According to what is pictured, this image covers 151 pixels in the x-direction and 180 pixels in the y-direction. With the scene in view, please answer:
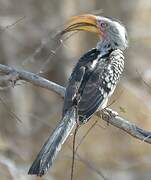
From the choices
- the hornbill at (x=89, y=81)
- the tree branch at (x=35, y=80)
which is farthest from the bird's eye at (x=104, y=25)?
the tree branch at (x=35, y=80)

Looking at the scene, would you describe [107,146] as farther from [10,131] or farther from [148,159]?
[10,131]

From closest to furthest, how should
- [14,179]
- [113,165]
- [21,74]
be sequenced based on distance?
[21,74] < [14,179] < [113,165]

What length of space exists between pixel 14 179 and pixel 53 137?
7.42 feet

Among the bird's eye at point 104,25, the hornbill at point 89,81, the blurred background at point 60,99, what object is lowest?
the blurred background at point 60,99

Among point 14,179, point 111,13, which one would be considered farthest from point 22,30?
point 14,179

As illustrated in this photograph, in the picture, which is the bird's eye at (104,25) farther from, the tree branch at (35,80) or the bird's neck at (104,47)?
the tree branch at (35,80)

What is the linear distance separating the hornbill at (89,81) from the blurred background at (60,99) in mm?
3410

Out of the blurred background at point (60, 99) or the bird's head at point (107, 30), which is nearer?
the bird's head at point (107, 30)

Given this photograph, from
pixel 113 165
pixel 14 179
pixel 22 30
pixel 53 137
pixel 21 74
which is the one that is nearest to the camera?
pixel 53 137

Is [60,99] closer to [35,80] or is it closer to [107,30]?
[107,30]

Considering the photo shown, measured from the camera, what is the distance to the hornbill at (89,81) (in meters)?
5.46

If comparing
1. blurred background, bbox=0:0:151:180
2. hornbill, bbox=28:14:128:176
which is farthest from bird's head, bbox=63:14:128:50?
blurred background, bbox=0:0:151:180

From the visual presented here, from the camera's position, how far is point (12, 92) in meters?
11.8

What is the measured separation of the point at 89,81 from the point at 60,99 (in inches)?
205
